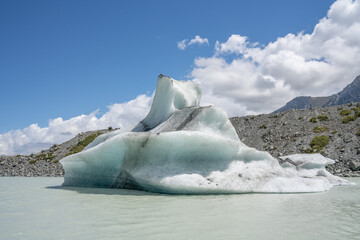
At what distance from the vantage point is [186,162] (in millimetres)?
7742

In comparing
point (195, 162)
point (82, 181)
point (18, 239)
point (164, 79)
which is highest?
point (164, 79)

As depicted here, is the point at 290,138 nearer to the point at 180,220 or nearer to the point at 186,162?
the point at 186,162

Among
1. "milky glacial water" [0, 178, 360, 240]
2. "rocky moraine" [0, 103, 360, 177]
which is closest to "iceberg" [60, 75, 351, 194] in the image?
"milky glacial water" [0, 178, 360, 240]

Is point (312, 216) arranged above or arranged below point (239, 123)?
below

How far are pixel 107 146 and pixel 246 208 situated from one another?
171 inches

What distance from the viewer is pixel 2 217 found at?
445cm

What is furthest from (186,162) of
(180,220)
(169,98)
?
(180,220)

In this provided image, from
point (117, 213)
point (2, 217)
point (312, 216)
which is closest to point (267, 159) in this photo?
point (312, 216)

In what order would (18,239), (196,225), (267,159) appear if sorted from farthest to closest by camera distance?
(267,159) < (196,225) < (18,239)

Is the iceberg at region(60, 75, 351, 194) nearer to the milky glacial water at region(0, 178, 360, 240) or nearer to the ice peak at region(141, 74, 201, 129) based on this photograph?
the ice peak at region(141, 74, 201, 129)

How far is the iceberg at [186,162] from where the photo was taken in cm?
731

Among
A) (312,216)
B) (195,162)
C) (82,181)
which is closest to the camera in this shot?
(312,216)

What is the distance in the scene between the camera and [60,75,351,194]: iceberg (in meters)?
7.31

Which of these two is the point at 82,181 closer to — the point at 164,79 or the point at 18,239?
the point at 164,79
